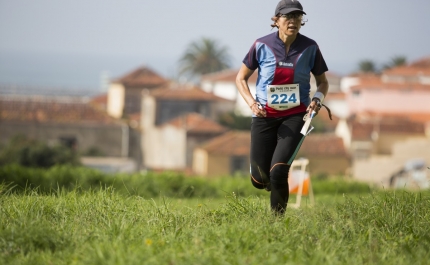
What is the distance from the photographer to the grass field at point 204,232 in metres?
5.56

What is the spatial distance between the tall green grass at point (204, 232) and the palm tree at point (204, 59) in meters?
141

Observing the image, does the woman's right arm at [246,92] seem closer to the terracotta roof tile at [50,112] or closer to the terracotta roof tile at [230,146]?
the terracotta roof tile at [230,146]

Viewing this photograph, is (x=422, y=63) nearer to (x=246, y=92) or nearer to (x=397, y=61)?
(x=397, y=61)

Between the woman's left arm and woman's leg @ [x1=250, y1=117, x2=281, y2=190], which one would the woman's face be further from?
woman's leg @ [x1=250, y1=117, x2=281, y2=190]

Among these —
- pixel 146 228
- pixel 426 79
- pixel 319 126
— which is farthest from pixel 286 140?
pixel 426 79

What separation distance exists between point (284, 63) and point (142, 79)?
11401cm

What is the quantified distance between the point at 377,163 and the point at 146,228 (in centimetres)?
6794

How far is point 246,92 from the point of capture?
8.17 m

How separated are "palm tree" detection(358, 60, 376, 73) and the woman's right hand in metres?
145

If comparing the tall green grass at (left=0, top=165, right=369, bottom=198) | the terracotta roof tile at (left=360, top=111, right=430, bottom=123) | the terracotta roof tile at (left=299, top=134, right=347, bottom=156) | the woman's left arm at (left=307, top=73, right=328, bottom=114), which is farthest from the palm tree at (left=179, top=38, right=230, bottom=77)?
the woman's left arm at (left=307, top=73, right=328, bottom=114)

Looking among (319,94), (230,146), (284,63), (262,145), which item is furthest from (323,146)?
(284,63)

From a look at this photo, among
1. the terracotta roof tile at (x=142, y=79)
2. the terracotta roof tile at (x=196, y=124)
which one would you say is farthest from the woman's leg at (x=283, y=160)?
the terracotta roof tile at (x=142, y=79)

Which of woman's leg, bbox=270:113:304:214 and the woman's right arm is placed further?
the woman's right arm

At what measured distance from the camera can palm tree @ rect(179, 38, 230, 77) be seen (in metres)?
150
